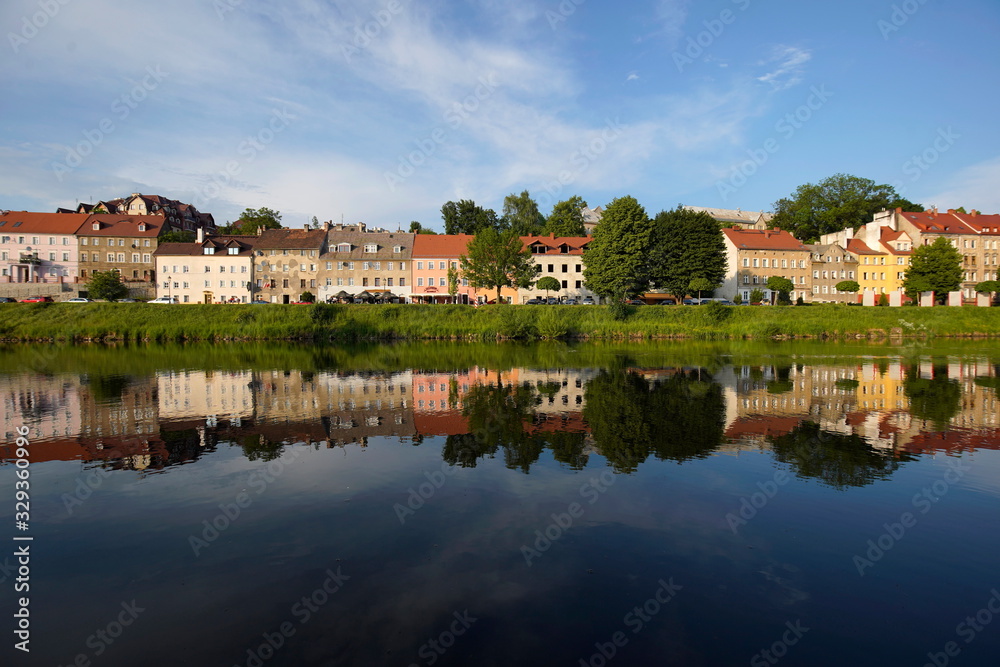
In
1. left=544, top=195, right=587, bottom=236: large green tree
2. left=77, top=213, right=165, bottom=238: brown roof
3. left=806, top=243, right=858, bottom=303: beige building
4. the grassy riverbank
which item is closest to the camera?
the grassy riverbank

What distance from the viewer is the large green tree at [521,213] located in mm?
99812

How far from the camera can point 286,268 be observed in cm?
7856

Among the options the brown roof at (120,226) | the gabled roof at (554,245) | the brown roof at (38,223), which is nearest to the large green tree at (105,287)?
the brown roof at (120,226)

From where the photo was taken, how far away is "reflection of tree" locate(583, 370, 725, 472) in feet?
43.8

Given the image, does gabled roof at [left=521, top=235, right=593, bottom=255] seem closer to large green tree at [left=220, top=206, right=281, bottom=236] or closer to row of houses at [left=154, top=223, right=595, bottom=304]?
row of houses at [left=154, top=223, right=595, bottom=304]

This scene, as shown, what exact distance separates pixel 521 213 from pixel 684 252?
42.4 m

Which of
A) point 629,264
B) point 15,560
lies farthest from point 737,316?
point 15,560

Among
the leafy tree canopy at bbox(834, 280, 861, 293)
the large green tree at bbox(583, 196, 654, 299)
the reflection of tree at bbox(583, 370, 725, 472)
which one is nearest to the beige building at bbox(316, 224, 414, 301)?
the large green tree at bbox(583, 196, 654, 299)

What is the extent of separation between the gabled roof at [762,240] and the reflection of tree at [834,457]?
72.2 m

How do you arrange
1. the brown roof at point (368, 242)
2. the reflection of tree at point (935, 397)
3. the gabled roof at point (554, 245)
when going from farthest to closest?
the gabled roof at point (554, 245) → the brown roof at point (368, 242) → the reflection of tree at point (935, 397)

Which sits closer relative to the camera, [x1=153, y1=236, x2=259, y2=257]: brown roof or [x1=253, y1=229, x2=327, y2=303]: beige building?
[x1=253, y1=229, x2=327, y2=303]: beige building

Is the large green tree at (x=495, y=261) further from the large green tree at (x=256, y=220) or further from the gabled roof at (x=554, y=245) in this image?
the large green tree at (x=256, y=220)

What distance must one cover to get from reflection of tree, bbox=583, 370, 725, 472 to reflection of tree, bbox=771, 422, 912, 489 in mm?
1761

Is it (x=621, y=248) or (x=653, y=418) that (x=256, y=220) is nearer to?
(x=621, y=248)
